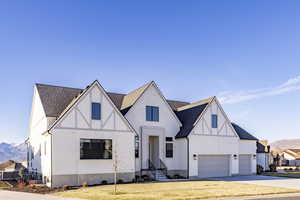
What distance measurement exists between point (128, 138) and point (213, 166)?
10656 mm

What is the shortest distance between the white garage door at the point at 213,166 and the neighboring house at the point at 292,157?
46275 millimetres

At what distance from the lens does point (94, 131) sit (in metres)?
23.8

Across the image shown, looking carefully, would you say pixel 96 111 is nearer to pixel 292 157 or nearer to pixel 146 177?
pixel 146 177

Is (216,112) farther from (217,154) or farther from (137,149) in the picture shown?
(137,149)

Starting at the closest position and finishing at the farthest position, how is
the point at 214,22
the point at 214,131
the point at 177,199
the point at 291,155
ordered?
the point at 177,199, the point at 214,22, the point at 214,131, the point at 291,155

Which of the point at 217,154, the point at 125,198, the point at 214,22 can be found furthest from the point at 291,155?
the point at 125,198

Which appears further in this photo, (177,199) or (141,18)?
(141,18)

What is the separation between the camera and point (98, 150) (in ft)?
78.2

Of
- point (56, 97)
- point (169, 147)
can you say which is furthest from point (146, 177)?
point (56, 97)

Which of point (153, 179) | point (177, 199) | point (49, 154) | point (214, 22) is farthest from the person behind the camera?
point (153, 179)

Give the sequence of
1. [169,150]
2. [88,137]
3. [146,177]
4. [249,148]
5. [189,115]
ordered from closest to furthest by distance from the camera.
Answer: [88,137]
[146,177]
[169,150]
[189,115]
[249,148]

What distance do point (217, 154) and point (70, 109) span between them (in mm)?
15880

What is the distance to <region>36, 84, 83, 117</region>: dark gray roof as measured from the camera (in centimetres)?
2557

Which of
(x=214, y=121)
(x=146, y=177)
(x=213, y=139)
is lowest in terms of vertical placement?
(x=146, y=177)
